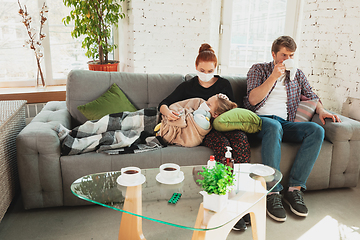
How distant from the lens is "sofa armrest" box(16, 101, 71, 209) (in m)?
1.75

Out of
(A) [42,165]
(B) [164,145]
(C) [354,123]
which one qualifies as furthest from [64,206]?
(C) [354,123]

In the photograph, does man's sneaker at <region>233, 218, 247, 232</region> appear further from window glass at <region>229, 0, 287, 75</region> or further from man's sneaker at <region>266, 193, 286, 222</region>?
window glass at <region>229, 0, 287, 75</region>

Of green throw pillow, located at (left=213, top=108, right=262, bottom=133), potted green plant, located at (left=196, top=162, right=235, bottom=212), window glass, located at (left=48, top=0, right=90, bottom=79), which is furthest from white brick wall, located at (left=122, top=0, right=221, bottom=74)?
potted green plant, located at (left=196, top=162, right=235, bottom=212)

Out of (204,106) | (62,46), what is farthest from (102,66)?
(204,106)

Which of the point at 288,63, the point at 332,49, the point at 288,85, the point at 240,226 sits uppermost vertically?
the point at 332,49

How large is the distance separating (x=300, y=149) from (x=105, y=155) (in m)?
1.32

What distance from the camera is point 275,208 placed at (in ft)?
5.99

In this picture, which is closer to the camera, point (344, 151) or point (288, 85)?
point (344, 151)

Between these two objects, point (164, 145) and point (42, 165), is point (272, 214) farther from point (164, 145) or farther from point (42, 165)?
point (42, 165)

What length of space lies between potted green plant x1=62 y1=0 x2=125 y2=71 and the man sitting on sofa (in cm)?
173

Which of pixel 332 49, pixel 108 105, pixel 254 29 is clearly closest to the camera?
pixel 108 105

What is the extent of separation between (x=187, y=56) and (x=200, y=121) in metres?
1.75

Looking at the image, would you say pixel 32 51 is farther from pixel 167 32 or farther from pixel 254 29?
pixel 254 29

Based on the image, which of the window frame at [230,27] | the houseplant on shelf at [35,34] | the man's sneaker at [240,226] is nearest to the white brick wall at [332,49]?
the window frame at [230,27]
